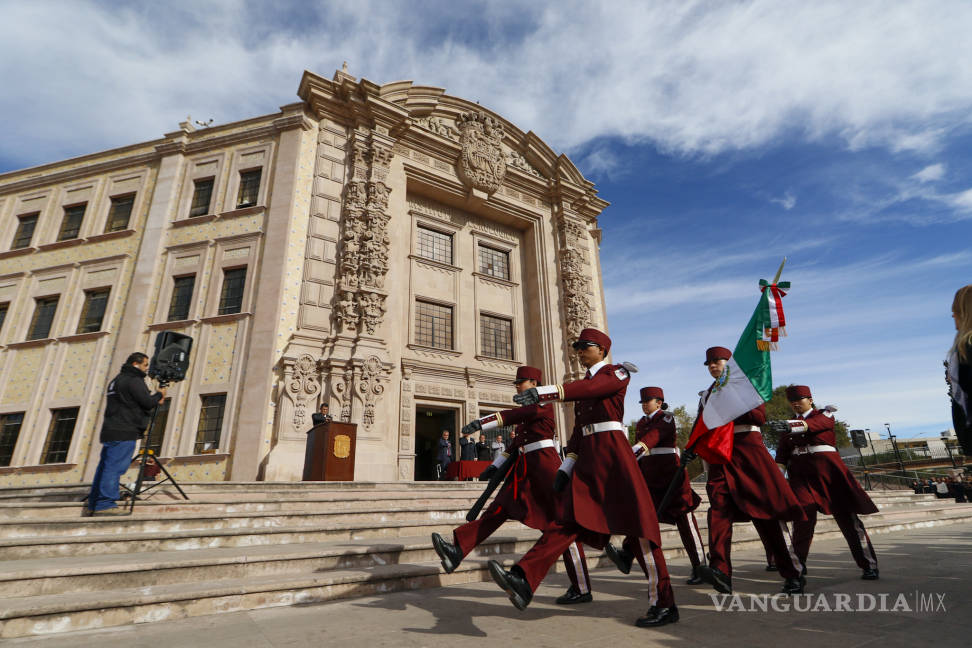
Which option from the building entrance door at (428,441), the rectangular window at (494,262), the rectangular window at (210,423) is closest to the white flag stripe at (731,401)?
the rectangular window at (210,423)

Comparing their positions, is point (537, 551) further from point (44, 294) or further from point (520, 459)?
point (44, 294)

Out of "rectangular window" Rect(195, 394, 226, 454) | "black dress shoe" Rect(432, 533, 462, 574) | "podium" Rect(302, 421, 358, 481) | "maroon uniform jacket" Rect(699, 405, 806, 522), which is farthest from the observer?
"rectangular window" Rect(195, 394, 226, 454)

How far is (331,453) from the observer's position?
10.7 meters

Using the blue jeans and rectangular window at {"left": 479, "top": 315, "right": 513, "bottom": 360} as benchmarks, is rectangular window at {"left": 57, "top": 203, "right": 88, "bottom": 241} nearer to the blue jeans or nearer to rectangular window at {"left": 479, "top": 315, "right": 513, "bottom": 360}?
rectangular window at {"left": 479, "top": 315, "right": 513, "bottom": 360}

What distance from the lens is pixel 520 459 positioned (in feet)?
15.2

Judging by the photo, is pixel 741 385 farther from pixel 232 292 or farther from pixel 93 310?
pixel 93 310

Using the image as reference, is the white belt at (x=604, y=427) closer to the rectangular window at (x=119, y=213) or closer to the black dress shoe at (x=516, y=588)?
the black dress shoe at (x=516, y=588)

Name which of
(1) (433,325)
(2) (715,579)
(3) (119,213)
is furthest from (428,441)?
(2) (715,579)

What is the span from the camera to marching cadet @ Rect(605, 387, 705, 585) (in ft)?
17.5

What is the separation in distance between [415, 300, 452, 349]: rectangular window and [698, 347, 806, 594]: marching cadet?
1383 centimetres

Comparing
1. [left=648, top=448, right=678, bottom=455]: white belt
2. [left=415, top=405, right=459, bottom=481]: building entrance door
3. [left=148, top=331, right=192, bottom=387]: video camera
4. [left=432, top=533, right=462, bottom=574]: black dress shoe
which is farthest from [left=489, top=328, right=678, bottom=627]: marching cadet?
[left=415, top=405, right=459, bottom=481]: building entrance door

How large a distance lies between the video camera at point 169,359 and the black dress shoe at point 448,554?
5438 mm

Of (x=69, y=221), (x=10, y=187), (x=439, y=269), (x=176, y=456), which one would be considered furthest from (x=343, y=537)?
(x=10, y=187)

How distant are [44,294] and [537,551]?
21.5m
